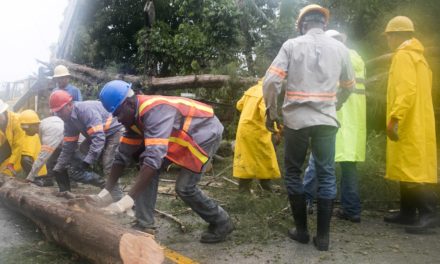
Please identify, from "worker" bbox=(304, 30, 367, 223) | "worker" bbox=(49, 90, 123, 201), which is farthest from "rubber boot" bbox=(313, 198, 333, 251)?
"worker" bbox=(49, 90, 123, 201)

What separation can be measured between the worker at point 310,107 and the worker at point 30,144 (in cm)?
425

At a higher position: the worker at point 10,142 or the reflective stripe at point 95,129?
the reflective stripe at point 95,129

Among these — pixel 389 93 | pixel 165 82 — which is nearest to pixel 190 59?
pixel 165 82

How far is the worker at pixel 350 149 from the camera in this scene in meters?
4.20

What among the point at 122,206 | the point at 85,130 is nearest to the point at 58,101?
the point at 85,130

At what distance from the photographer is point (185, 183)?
343 centimetres

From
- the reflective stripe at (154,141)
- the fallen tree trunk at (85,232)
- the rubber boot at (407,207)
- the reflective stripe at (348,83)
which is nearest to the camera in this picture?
the fallen tree trunk at (85,232)

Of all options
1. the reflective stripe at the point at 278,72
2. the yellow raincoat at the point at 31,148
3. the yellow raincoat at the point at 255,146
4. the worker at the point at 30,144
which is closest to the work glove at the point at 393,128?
the reflective stripe at the point at 278,72

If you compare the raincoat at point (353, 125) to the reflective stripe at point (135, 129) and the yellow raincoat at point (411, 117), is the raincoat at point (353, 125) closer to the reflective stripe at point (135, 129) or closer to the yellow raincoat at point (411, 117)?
the yellow raincoat at point (411, 117)

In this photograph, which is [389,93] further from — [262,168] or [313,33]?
[262,168]

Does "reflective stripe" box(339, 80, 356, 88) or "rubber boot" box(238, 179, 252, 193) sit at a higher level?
"reflective stripe" box(339, 80, 356, 88)

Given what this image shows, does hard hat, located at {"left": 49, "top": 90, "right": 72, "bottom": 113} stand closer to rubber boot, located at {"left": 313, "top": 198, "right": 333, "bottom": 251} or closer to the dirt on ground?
the dirt on ground

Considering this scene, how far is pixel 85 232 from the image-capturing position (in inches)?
118

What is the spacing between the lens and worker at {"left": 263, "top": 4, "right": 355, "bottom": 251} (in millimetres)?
3312
